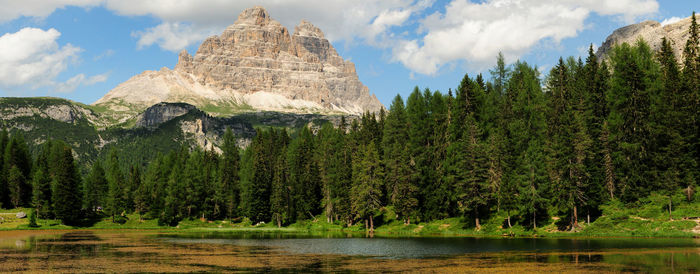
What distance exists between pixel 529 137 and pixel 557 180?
12275 millimetres

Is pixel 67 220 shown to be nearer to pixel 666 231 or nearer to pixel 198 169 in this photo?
pixel 198 169

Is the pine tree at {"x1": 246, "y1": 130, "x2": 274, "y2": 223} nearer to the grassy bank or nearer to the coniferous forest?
the coniferous forest

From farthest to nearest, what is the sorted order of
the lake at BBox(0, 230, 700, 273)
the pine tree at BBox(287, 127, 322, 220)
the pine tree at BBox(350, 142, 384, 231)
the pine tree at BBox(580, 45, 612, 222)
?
the pine tree at BBox(287, 127, 322, 220), the pine tree at BBox(350, 142, 384, 231), the pine tree at BBox(580, 45, 612, 222), the lake at BBox(0, 230, 700, 273)

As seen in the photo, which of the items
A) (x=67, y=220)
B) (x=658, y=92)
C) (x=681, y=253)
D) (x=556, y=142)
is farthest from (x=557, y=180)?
(x=67, y=220)

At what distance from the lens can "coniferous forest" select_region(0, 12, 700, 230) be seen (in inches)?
2854

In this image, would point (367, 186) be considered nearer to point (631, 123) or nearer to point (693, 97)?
point (631, 123)

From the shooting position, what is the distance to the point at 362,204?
90812 millimetres

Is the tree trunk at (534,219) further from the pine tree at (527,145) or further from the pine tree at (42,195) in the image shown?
the pine tree at (42,195)

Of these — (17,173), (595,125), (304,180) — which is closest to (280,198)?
(304,180)

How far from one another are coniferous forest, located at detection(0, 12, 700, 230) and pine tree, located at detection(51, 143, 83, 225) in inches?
11.1

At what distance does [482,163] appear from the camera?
8181 cm

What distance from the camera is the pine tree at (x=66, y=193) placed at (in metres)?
113

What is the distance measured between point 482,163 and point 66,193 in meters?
85.0

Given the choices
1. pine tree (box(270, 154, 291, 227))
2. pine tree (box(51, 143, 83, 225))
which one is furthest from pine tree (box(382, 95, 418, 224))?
pine tree (box(51, 143, 83, 225))
